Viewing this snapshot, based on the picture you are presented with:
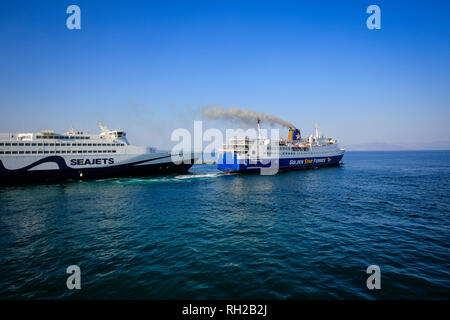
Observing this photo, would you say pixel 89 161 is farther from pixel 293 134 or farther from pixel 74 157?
pixel 293 134

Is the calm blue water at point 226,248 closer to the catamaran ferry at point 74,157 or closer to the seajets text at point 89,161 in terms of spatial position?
the catamaran ferry at point 74,157

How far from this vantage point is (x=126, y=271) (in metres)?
11.8

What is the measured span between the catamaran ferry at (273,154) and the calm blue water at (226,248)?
30.6 metres

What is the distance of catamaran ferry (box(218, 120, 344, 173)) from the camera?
189 feet

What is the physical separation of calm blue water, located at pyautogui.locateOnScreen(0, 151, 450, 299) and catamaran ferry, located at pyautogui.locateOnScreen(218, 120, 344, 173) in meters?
30.6

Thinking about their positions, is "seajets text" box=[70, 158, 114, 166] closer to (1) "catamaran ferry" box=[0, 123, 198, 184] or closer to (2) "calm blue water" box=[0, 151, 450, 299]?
(1) "catamaran ferry" box=[0, 123, 198, 184]

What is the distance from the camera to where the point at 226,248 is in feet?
48.8

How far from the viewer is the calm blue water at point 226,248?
408 inches

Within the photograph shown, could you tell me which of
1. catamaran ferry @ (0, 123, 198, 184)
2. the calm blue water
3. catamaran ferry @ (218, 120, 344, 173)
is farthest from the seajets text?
catamaran ferry @ (218, 120, 344, 173)

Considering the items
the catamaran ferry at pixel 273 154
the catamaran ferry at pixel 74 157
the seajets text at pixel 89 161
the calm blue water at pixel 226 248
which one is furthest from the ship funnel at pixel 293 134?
the seajets text at pixel 89 161
